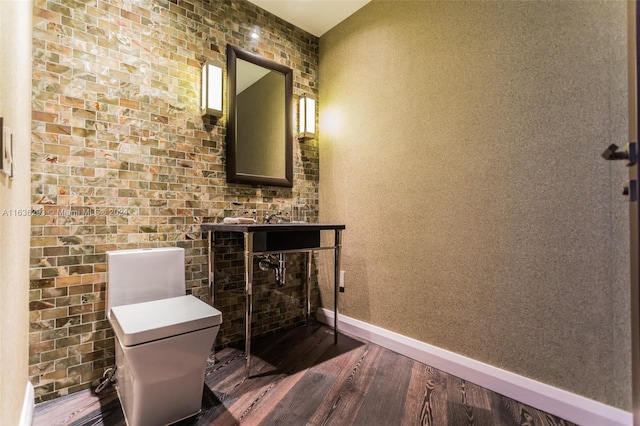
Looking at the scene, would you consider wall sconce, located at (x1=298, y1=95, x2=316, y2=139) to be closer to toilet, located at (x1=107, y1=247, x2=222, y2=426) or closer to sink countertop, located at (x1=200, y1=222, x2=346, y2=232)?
sink countertop, located at (x1=200, y1=222, x2=346, y2=232)

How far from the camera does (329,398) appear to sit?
1.56 m

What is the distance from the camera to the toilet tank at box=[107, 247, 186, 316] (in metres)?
1.59

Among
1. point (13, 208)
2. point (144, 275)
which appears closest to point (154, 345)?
point (144, 275)

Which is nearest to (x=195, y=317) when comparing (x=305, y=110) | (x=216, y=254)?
(x=216, y=254)

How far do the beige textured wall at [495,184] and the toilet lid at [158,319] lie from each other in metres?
1.26

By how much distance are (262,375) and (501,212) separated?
1.60 m

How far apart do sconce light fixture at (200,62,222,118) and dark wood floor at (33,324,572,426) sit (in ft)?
5.30

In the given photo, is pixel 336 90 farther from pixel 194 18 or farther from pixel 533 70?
pixel 533 70

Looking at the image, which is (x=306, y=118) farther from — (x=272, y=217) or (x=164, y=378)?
(x=164, y=378)

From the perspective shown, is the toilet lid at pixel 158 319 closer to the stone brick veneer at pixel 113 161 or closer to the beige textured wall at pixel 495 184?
the stone brick veneer at pixel 113 161

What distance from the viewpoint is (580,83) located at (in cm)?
139

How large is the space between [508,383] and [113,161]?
2.41 metres

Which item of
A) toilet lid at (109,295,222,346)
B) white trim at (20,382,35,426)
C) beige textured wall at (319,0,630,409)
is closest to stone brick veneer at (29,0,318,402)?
white trim at (20,382,35,426)

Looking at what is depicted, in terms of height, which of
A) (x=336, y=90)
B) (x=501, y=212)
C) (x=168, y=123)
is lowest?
(x=501, y=212)
